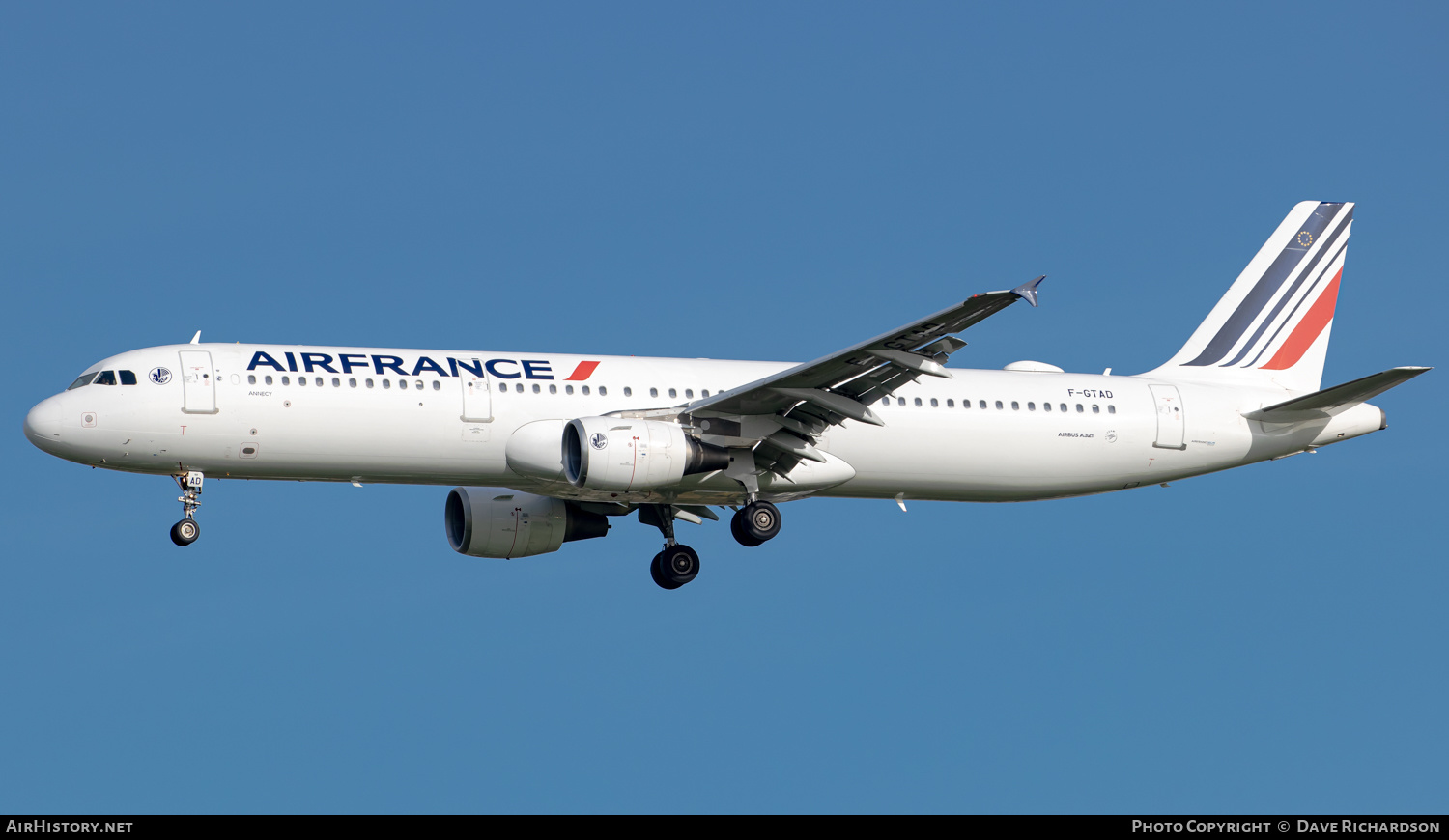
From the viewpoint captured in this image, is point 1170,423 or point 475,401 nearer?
point 475,401

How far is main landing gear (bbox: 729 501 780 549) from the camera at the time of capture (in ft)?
134

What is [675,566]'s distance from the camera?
142 ft

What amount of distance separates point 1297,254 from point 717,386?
16403mm

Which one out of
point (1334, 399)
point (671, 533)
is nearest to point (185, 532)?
point (671, 533)

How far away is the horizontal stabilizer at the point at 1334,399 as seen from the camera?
40.5 meters

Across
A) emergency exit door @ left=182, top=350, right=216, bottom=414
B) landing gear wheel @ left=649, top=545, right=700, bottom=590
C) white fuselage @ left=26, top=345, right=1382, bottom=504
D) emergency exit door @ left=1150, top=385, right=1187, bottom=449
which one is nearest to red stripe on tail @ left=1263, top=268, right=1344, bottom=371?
white fuselage @ left=26, top=345, right=1382, bottom=504

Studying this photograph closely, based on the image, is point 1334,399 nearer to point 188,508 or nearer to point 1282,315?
point 1282,315

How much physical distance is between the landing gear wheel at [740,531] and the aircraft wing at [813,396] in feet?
4.06

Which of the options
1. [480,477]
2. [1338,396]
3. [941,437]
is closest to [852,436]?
[941,437]

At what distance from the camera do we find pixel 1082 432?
43.6 m

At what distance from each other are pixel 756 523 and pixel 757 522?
42 mm

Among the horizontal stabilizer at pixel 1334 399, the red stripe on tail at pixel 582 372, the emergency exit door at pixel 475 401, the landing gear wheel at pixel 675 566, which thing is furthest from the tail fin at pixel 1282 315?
the emergency exit door at pixel 475 401
